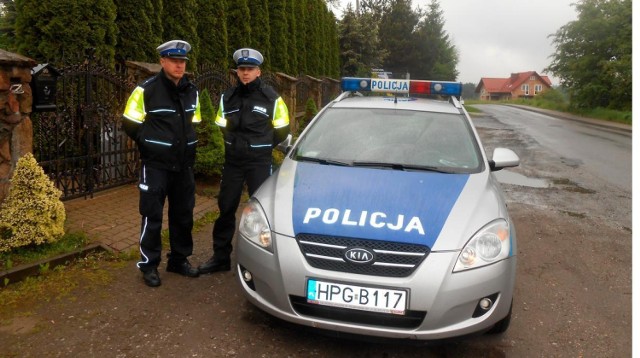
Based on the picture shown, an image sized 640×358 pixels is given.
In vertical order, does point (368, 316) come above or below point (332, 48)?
below

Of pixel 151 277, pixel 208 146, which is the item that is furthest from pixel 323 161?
pixel 208 146

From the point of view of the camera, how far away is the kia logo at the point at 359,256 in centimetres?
276

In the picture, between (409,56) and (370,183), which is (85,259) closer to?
(370,183)

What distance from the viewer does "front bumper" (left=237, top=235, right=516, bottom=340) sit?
2.69m

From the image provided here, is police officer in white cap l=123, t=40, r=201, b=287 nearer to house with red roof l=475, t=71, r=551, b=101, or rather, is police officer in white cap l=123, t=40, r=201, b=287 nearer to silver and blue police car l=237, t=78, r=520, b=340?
silver and blue police car l=237, t=78, r=520, b=340

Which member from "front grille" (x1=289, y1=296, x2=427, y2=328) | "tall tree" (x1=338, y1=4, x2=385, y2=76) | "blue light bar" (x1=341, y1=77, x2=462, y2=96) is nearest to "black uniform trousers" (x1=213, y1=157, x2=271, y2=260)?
"blue light bar" (x1=341, y1=77, x2=462, y2=96)

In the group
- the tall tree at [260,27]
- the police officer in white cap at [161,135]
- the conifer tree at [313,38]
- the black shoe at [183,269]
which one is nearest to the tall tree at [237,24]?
the tall tree at [260,27]

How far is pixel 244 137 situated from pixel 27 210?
6.04 ft

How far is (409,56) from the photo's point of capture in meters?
46.9

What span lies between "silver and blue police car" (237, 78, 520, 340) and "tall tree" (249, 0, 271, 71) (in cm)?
1143

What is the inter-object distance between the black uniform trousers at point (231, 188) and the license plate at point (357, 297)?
1679 millimetres

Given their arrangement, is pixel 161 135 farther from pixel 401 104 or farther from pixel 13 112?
pixel 401 104

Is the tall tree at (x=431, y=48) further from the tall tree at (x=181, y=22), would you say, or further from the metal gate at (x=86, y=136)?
the metal gate at (x=86, y=136)

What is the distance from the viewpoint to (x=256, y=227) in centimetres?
314
